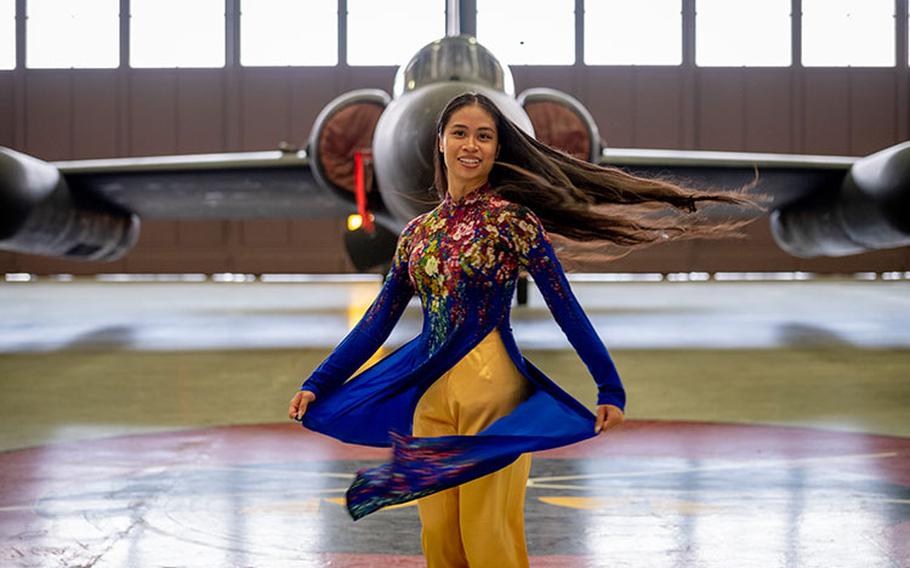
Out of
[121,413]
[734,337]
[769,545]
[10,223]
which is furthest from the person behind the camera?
[734,337]

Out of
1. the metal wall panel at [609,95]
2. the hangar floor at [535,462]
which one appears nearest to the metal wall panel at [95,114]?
the metal wall panel at [609,95]

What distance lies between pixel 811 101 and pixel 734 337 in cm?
1911

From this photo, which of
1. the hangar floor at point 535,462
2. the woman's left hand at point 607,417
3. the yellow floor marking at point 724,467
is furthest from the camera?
the yellow floor marking at point 724,467

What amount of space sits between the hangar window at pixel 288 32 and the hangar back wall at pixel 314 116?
466 millimetres

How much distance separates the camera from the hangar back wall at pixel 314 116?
2856cm

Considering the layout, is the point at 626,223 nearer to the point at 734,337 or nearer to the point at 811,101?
the point at 734,337

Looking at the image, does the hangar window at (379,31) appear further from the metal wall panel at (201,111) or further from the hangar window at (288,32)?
the metal wall panel at (201,111)

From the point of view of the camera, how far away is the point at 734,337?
11.5 meters

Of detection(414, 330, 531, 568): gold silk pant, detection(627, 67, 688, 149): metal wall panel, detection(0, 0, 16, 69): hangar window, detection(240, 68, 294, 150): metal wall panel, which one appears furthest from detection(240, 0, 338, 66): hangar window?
detection(414, 330, 531, 568): gold silk pant

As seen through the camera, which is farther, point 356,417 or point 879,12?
point 879,12

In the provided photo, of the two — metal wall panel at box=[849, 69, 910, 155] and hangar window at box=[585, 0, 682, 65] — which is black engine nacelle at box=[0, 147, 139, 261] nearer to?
hangar window at box=[585, 0, 682, 65]

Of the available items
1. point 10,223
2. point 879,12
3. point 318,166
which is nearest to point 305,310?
point 318,166

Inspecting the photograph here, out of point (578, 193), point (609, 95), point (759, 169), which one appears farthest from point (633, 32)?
point (578, 193)

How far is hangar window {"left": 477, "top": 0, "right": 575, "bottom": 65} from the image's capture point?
28.5m
